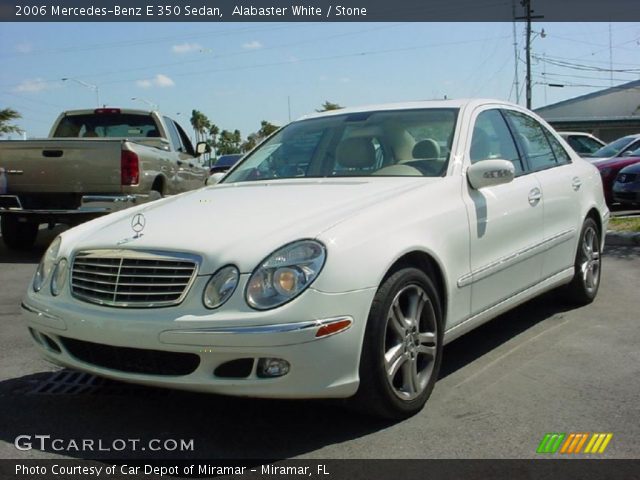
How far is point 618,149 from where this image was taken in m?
14.6

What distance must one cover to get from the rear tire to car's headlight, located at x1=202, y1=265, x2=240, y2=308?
3.39 metres

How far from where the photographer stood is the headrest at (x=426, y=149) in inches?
167

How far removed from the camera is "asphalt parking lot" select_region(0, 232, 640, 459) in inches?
123

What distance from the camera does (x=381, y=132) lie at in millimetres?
4562

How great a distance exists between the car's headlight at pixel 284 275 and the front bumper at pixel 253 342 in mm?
53

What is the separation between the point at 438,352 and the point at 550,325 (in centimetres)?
191

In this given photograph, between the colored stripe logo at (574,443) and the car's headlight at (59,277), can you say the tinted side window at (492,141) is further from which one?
the car's headlight at (59,277)

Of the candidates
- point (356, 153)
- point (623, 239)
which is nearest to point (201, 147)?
point (623, 239)

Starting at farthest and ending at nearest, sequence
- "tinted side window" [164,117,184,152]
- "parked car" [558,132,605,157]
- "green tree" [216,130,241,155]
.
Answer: "green tree" [216,130,241,155] < "parked car" [558,132,605,157] < "tinted side window" [164,117,184,152]

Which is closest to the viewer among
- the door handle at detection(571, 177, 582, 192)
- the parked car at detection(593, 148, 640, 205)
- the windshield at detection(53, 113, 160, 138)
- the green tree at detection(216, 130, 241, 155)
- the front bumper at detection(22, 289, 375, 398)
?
the front bumper at detection(22, 289, 375, 398)

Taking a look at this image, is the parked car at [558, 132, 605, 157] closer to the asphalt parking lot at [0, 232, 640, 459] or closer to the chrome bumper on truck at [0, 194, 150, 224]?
the chrome bumper on truck at [0, 194, 150, 224]

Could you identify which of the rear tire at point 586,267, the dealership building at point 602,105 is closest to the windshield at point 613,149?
the rear tire at point 586,267

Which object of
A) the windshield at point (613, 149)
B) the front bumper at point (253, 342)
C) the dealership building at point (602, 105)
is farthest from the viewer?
the dealership building at point (602, 105)

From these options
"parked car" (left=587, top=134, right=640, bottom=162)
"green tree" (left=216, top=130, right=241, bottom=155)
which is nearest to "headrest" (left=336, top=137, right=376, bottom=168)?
"parked car" (left=587, top=134, right=640, bottom=162)
